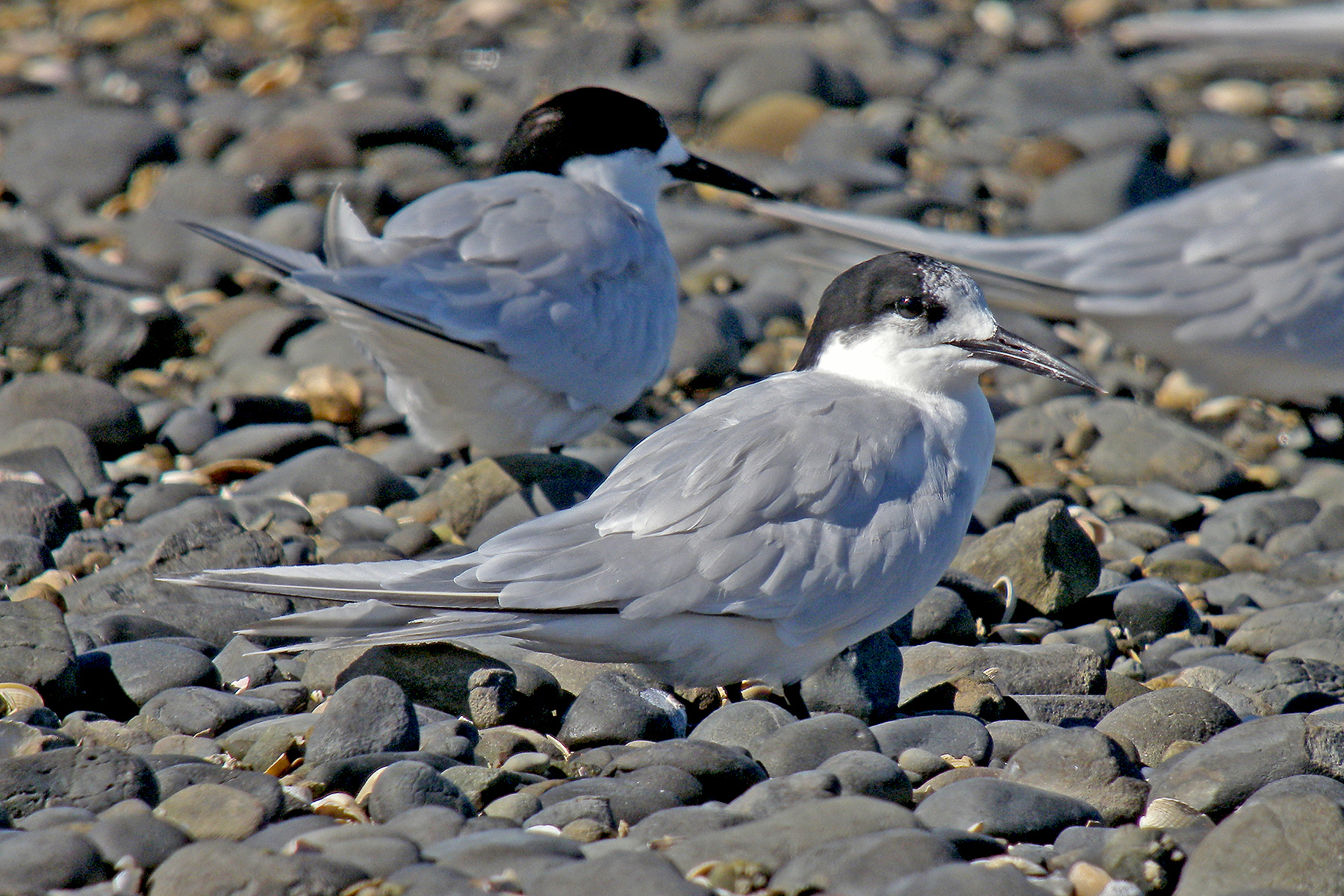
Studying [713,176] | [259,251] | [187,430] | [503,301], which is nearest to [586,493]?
[503,301]

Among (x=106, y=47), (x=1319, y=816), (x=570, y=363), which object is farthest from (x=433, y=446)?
(x=106, y=47)

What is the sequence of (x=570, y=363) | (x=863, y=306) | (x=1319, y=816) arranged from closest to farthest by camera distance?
1. (x=1319, y=816)
2. (x=863, y=306)
3. (x=570, y=363)

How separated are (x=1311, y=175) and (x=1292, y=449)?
1023 mm

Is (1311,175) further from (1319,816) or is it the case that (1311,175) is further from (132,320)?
(132,320)

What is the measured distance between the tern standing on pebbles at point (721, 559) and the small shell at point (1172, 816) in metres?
0.60

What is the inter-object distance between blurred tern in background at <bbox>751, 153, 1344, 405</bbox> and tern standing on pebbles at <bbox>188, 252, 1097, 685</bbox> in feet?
7.56

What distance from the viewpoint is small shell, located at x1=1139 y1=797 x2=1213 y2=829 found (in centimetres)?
212

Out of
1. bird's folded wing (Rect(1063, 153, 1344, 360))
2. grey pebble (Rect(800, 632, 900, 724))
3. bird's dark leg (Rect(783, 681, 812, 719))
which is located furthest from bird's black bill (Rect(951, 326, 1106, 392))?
bird's folded wing (Rect(1063, 153, 1344, 360))

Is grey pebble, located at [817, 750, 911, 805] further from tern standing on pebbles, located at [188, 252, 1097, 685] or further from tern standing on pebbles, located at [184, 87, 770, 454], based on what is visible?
tern standing on pebbles, located at [184, 87, 770, 454]

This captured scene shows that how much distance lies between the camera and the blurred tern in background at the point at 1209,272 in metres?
4.82

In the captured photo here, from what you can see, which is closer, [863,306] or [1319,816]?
[1319,816]

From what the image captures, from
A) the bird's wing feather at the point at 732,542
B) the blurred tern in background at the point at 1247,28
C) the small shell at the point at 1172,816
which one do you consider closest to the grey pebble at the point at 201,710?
the bird's wing feather at the point at 732,542

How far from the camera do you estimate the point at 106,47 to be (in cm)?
788

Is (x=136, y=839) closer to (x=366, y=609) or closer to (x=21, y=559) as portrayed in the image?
(x=366, y=609)
